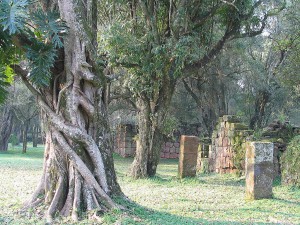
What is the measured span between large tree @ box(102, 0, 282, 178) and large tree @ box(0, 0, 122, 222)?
4411 millimetres

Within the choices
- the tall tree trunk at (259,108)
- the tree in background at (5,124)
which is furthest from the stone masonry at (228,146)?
the tree in background at (5,124)

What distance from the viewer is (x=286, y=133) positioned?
14516 mm

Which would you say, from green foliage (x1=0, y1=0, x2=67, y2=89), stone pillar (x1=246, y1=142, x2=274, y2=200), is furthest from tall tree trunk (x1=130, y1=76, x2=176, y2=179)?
green foliage (x1=0, y1=0, x2=67, y2=89)

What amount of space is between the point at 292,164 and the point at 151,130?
4.46 m

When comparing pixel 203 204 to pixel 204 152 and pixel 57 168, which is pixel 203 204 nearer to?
pixel 57 168

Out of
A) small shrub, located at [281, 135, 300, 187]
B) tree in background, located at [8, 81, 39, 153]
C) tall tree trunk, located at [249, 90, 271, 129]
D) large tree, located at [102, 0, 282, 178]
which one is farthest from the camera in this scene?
tree in background, located at [8, 81, 39, 153]

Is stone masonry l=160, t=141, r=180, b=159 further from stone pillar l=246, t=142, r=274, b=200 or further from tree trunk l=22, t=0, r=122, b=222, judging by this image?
tree trunk l=22, t=0, r=122, b=222

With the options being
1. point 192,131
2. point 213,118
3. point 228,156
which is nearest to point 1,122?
point 192,131

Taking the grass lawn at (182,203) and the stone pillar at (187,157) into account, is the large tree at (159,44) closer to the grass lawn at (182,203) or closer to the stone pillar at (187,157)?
the stone pillar at (187,157)

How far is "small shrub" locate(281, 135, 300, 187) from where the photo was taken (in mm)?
11128

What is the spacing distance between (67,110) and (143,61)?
18.2 ft

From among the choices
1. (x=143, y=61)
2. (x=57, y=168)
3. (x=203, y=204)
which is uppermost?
(x=143, y=61)

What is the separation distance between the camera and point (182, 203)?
8.76m

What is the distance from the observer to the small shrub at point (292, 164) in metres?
11.1
